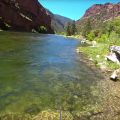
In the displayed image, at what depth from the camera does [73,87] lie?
21.5 metres

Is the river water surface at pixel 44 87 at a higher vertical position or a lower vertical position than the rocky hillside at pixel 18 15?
higher

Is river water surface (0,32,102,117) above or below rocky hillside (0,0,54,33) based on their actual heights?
above

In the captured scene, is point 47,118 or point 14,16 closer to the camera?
point 47,118

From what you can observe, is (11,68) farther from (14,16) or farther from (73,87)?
(14,16)

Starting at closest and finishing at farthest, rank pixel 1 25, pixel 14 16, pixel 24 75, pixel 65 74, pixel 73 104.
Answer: pixel 73 104 → pixel 24 75 → pixel 65 74 → pixel 1 25 → pixel 14 16

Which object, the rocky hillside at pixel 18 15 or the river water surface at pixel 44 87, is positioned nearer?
the river water surface at pixel 44 87

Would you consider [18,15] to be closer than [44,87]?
No

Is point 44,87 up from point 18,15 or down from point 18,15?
up

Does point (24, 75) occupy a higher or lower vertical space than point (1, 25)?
higher

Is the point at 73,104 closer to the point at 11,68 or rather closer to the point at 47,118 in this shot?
the point at 47,118

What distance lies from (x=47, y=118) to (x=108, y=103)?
530cm

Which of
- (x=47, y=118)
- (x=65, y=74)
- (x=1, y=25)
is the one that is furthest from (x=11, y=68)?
(x=1, y=25)

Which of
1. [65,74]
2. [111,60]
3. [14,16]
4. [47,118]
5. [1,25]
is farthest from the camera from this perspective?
[14,16]

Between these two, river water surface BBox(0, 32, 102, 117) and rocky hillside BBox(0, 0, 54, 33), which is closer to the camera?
river water surface BBox(0, 32, 102, 117)
